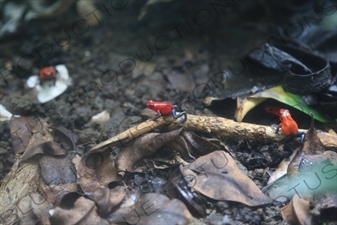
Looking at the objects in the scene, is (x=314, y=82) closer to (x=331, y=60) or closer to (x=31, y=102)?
(x=331, y=60)

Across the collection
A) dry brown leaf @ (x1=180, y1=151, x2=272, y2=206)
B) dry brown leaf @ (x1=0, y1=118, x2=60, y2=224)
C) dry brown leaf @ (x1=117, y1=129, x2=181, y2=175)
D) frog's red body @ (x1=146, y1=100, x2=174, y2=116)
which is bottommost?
dry brown leaf @ (x1=180, y1=151, x2=272, y2=206)

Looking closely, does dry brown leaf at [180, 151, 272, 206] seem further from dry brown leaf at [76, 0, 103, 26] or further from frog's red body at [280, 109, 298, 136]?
dry brown leaf at [76, 0, 103, 26]

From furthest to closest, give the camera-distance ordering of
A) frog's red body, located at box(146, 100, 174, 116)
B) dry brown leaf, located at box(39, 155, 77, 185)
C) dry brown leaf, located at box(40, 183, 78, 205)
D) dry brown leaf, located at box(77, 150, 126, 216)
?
frog's red body, located at box(146, 100, 174, 116) < dry brown leaf, located at box(39, 155, 77, 185) < dry brown leaf, located at box(40, 183, 78, 205) < dry brown leaf, located at box(77, 150, 126, 216)

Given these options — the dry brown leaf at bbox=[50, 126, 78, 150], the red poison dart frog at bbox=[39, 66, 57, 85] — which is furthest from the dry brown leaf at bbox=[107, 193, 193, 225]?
the red poison dart frog at bbox=[39, 66, 57, 85]

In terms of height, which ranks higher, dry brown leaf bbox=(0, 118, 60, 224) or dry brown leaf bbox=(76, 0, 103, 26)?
dry brown leaf bbox=(76, 0, 103, 26)

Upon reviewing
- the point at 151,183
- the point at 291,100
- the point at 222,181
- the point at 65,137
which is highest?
the point at 65,137

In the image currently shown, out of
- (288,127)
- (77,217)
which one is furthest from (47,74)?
(288,127)

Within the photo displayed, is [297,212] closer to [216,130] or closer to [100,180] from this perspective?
[216,130]

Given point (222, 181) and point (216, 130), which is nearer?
point (222, 181)

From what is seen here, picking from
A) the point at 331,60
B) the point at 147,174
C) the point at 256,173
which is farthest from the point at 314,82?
the point at 147,174
